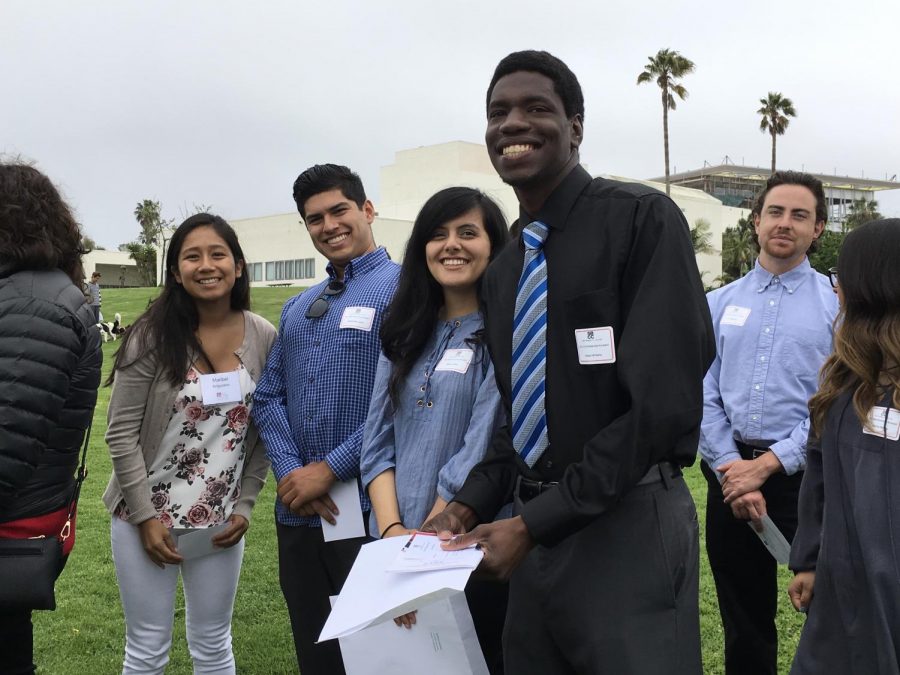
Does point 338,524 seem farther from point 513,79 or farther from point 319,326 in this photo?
point 513,79

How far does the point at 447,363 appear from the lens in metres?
3.01

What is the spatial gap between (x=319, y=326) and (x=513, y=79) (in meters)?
1.65

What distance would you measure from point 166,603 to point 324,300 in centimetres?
148

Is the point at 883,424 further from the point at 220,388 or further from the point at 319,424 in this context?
the point at 220,388

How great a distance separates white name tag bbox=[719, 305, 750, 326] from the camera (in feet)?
12.9

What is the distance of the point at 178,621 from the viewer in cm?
548

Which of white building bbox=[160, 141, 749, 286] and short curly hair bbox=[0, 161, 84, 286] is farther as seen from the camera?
white building bbox=[160, 141, 749, 286]

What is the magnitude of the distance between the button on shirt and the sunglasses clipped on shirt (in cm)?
54

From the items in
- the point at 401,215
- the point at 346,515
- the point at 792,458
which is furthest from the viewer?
the point at 401,215

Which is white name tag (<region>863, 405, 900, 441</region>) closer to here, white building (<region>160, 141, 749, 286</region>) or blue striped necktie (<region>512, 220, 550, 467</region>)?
blue striped necktie (<region>512, 220, 550, 467</region>)

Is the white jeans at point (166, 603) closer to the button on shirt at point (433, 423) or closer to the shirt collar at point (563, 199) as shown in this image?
the button on shirt at point (433, 423)

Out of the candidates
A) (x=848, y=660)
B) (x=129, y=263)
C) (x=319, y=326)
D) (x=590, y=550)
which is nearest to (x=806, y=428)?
(x=848, y=660)

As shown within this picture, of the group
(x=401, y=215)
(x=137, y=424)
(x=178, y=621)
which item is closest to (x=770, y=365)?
(x=137, y=424)

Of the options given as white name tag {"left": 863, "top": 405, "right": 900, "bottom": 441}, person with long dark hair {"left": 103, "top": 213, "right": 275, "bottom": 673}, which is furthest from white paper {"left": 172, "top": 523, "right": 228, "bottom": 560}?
white name tag {"left": 863, "top": 405, "right": 900, "bottom": 441}
